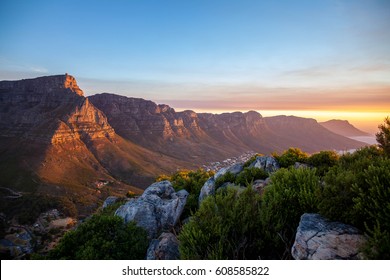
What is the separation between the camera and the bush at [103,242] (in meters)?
12.3

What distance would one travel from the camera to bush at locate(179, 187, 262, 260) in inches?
352

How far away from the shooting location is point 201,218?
988 centimetres

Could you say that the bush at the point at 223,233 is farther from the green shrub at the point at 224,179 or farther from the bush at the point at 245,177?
the green shrub at the point at 224,179

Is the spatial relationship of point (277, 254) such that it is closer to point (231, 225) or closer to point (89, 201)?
point (231, 225)

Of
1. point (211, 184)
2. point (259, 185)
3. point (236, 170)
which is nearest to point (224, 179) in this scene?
point (211, 184)

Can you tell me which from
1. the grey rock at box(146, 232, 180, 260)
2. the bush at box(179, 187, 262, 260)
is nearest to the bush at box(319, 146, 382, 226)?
the bush at box(179, 187, 262, 260)

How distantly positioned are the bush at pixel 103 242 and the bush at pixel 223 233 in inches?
199

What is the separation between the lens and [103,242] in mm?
12680

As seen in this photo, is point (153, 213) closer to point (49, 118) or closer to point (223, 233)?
point (223, 233)

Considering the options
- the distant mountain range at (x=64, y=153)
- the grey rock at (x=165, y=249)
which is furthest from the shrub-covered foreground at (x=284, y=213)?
the distant mountain range at (x=64, y=153)

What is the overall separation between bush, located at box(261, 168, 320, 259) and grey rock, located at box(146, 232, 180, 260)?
15.1 ft

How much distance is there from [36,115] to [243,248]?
215 metres

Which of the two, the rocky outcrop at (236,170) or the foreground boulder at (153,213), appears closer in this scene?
the foreground boulder at (153,213)

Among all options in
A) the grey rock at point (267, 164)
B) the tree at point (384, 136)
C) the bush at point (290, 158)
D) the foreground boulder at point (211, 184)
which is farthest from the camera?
the bush at point (290, 158)
